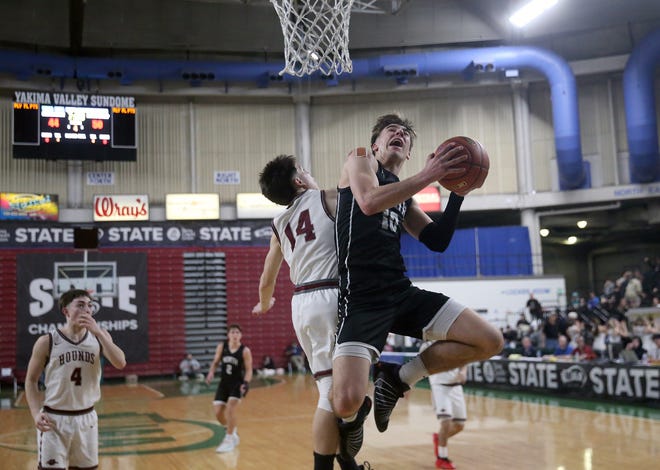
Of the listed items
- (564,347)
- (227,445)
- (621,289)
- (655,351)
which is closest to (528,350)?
(564,347)

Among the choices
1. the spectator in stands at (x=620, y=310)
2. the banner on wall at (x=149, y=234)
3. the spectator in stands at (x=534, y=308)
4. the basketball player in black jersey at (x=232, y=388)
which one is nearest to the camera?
the basketball player in black jersey at (x=232, y=388)

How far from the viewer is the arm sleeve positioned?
13.7 ft

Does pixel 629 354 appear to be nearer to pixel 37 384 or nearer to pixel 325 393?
pixel 325 393

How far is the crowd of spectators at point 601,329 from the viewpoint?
13.9 m

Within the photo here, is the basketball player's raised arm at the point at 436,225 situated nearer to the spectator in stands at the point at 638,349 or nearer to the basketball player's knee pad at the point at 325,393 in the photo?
the basketball player's knee pad at the point at 325,393

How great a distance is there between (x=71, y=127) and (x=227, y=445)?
13425 mm

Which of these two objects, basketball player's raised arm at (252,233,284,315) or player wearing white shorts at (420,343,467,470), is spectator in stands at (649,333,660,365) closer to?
player wearing white shorts at (420,343,467,470)

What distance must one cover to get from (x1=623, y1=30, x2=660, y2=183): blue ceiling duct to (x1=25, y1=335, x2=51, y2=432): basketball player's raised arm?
795 inches

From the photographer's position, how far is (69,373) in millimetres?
5352

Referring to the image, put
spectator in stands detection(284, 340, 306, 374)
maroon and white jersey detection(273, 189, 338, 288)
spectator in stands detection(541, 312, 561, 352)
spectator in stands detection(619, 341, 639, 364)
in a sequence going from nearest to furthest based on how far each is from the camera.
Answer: maroon and white jersey detection(273, 189, 338, 288)
spectator in stands detection(619, 341, 639, 364)
spectator in stands detection(541, 312, 561, 352)
spectator in stands detection(284, 340, 306, 374)

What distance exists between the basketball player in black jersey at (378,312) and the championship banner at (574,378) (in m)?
8.73

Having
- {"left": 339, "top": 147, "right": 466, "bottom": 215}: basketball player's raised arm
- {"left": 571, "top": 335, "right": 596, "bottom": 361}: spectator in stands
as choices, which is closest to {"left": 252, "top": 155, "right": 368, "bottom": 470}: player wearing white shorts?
{"left": 339, "top": 147, "right": 466, "bottom": 215}: basketball player's raised arm

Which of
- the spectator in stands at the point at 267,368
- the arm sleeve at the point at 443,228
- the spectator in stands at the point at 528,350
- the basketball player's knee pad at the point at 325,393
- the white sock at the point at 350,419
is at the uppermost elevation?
the arm sleeve at the point at 443,228

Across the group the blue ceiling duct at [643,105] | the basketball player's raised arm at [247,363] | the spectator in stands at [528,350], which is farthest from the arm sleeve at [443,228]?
the blue ceiling duct at [643,105]
